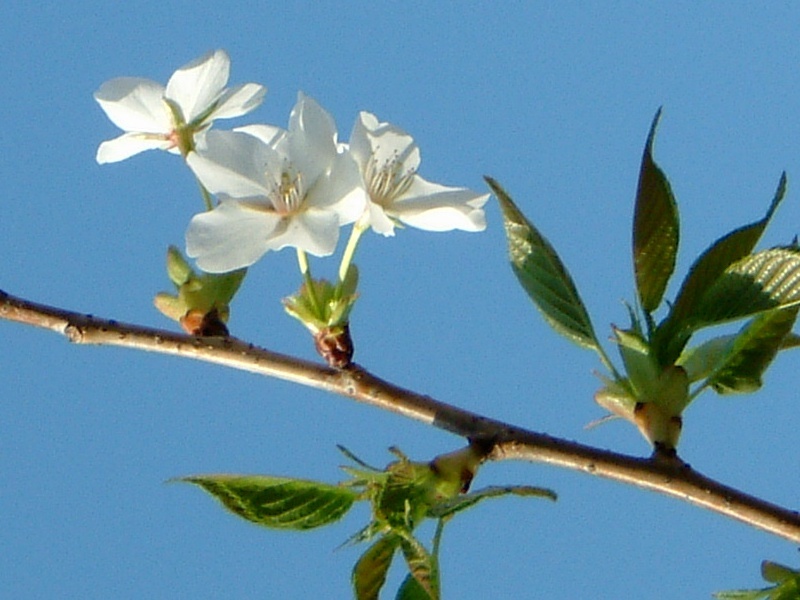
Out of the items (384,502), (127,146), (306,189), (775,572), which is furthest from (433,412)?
(127,146)

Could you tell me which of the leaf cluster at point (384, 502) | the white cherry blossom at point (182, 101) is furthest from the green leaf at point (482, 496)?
the white cherry blossom at point (182, 101)

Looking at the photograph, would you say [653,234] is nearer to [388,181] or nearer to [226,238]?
[388,181]

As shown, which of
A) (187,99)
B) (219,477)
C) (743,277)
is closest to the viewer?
(219,477)

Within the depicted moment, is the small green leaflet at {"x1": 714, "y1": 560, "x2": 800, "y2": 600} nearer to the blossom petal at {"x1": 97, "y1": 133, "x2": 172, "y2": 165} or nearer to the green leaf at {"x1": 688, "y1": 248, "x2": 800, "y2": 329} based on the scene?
the green leaf at {"x1": 688, "y1": 248, "x2": 800, "y2": 329}

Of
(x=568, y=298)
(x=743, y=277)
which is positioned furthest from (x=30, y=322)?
(x=743, y=277)

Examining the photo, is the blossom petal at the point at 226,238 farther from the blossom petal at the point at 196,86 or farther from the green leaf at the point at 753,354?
the green leaf at the point at 753,354

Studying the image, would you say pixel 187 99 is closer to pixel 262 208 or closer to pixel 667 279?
pixel 262 208
